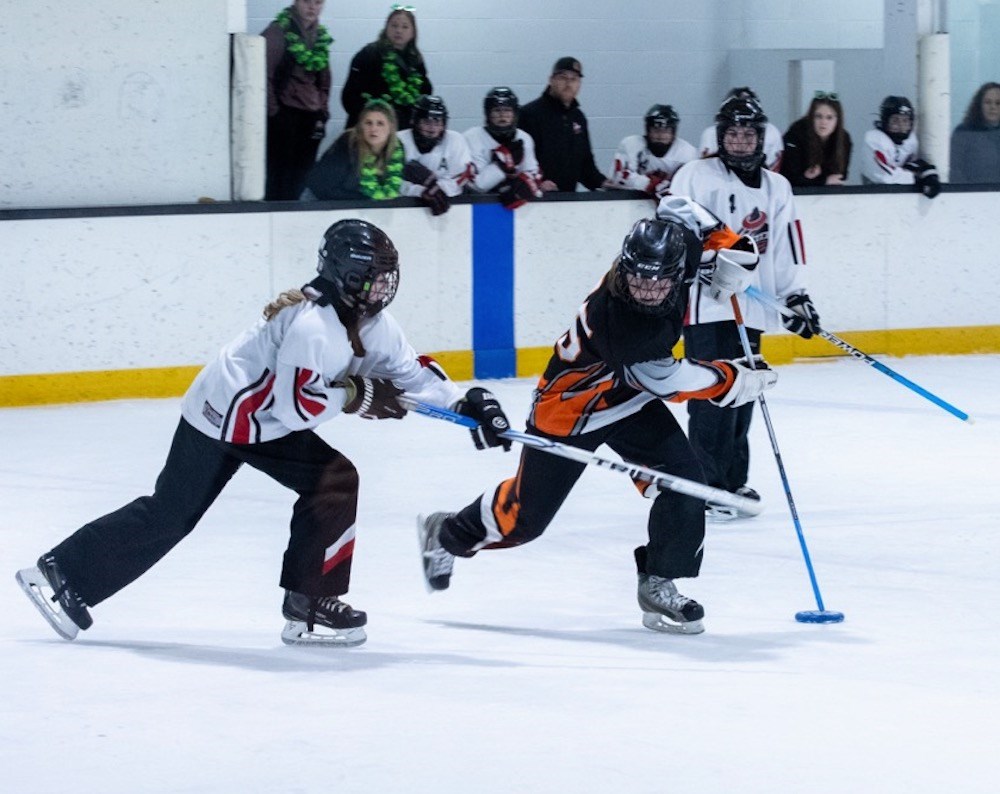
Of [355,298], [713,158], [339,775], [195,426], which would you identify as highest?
[713,158]

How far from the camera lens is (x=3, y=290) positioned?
6.83 meters

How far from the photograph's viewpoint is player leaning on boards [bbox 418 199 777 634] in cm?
376

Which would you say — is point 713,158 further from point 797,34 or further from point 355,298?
point 797,34

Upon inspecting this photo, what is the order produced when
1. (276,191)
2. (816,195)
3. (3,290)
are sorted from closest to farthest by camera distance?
(3,290), (276,191), (816,195)

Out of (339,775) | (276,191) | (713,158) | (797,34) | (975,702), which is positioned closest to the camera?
(339,775)

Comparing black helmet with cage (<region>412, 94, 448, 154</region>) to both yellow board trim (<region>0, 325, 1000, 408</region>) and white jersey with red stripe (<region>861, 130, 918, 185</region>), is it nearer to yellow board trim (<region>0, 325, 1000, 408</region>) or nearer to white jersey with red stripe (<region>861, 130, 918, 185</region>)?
yellow board trim (<region>0, 325, 1000, 408</region>)

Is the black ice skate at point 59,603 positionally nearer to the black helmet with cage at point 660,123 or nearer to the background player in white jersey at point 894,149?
the black helmet with cage at point 660,123

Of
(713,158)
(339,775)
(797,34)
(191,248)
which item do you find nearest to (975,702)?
(339,775)

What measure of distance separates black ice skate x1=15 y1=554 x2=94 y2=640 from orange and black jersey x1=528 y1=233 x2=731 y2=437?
1044 mm

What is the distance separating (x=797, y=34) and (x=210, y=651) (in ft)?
25.3

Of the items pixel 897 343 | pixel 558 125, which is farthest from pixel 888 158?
pixel 558 125

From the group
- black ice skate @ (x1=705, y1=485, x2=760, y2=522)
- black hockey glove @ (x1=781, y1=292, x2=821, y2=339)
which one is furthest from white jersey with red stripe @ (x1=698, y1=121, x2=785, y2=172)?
black ice skate @ (x1=705, y1=485, x2=760, y2=522)

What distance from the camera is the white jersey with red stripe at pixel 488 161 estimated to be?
7723 mm

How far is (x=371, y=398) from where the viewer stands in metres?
3.63
